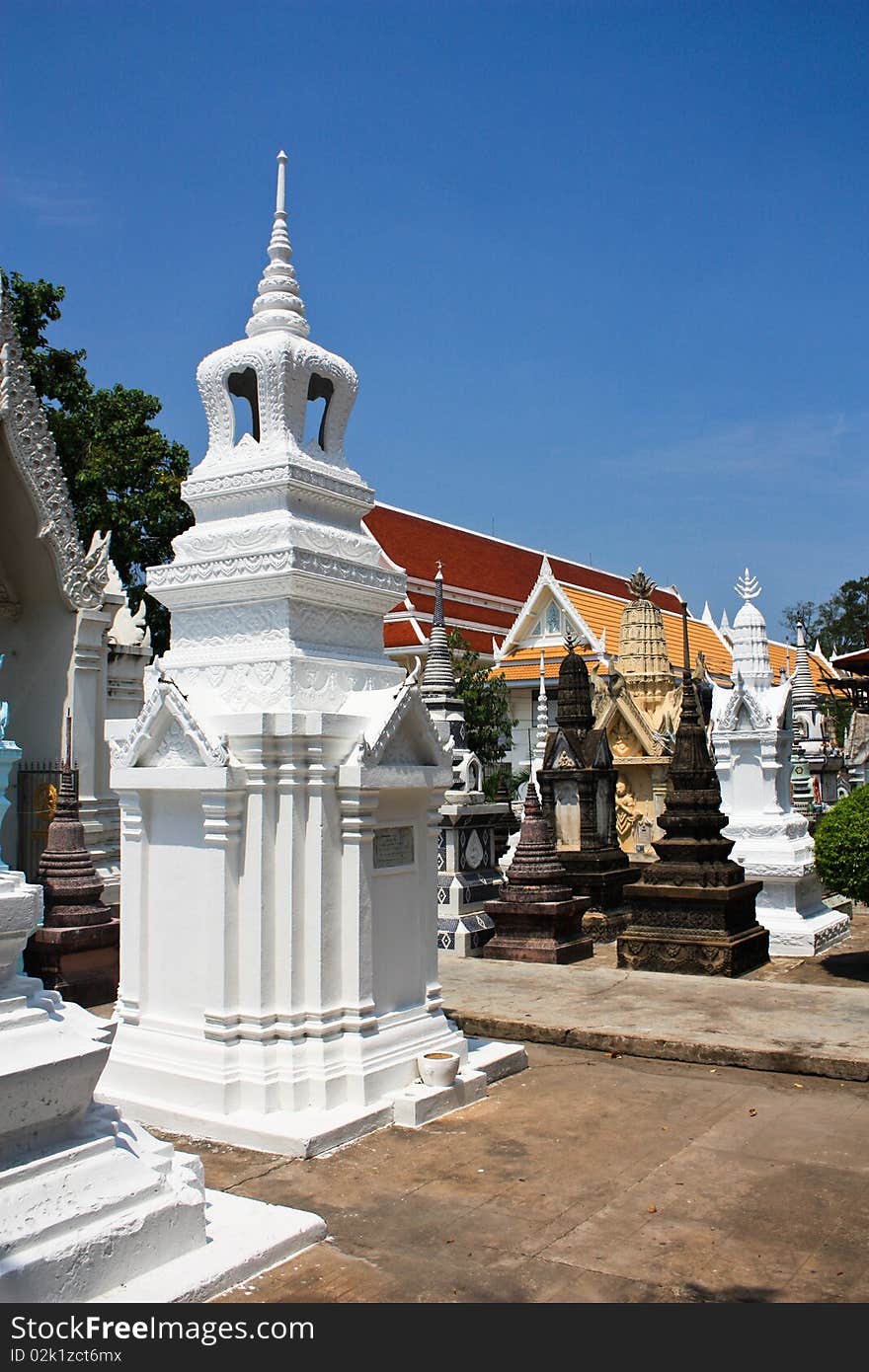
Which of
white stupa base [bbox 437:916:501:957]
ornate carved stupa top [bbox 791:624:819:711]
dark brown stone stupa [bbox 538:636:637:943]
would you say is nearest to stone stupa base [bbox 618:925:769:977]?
white stupa base [bbox 437:916:501:957]

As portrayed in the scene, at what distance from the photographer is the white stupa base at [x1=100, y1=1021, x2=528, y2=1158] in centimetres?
551

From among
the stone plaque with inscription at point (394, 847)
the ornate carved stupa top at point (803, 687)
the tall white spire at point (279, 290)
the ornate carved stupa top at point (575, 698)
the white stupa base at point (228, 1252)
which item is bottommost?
the white stupa base at point (228, 1252)

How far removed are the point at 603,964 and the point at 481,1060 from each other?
462cm

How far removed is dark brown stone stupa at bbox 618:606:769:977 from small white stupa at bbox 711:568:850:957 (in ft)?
4.08

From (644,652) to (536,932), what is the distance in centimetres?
740

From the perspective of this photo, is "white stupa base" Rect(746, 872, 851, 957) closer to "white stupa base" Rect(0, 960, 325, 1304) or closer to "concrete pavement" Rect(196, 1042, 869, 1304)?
"concrete pavement" Rect(196, 1042, 869, 1304)

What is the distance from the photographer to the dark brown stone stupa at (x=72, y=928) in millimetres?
9352

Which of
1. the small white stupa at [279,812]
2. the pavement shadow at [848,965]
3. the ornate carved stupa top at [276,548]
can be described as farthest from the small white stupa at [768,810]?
the ornate carved stupa top at [276,548]

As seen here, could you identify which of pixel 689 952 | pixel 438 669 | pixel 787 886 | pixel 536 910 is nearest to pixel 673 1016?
pixel 689 952

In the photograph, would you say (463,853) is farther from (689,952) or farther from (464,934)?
(689,952)

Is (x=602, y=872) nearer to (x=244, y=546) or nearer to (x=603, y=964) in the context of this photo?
(x=603, y=964)

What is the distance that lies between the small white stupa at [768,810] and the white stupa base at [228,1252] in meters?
8.97

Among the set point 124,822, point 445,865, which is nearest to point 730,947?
point 445,865
